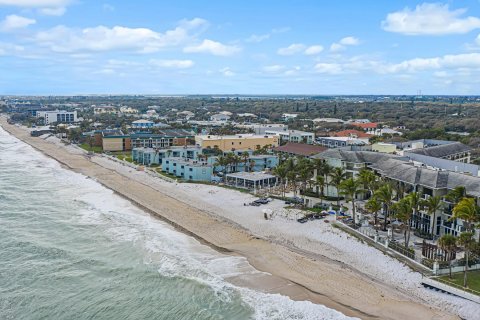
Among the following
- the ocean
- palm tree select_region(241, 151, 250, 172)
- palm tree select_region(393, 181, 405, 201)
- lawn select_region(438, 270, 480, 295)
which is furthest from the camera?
palm tree select_region(241, 151, 250, 172)

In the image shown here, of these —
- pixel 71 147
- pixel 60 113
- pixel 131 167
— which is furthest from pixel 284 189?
pixel 60 113

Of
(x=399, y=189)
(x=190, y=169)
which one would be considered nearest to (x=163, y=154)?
(x=190, y=169)

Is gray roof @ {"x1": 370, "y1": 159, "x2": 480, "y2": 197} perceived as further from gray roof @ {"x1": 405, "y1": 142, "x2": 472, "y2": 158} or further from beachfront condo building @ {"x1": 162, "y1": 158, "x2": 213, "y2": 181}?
beachfront condo building @ {"x1": 162, "y1": 158, "x2": 213, "y2": 181}

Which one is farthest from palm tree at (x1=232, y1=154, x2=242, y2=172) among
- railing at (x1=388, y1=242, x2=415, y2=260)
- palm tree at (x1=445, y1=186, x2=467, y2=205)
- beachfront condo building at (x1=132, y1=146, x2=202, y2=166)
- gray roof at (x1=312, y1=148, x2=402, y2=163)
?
palm tree at (x1=445, y1=186, x2=467, y2=205)

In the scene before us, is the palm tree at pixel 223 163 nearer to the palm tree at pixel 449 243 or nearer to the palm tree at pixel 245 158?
the palm tree at pixel 245 158

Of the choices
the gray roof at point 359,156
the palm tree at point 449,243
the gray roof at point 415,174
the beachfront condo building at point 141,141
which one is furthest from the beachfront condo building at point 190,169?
the palm tree at point 449,243

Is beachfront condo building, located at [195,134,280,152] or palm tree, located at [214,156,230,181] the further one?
beachfront condo building, located at [195,134,280,152]

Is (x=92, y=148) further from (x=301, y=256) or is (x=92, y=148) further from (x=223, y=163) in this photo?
(x=301, y=256)
